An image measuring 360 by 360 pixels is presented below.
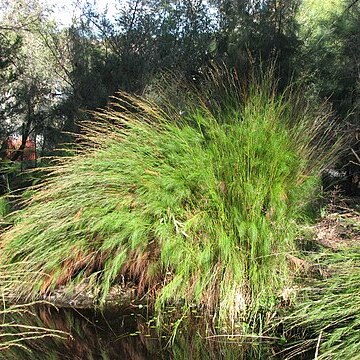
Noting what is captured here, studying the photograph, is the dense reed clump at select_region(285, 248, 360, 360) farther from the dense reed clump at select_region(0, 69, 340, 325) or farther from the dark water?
the dense reed clump at select_region(0, 69, 340, 325)

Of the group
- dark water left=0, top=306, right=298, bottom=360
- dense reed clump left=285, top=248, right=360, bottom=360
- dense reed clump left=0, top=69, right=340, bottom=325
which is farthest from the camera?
dense reed clump left=0, top=69, right=340, bottom=325

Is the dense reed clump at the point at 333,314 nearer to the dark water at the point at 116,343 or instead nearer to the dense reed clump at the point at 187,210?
the dark water at the point at 116,343

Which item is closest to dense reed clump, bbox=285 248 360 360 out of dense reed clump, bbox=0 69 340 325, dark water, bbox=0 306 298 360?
dark water, bbox=0 306 298 360

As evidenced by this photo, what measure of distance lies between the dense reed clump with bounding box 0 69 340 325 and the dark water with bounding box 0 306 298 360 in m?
0.22

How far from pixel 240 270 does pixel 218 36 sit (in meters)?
6.58

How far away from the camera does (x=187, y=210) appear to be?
3490mm

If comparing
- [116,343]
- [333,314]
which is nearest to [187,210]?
[116,343]

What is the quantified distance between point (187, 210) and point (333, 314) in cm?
131

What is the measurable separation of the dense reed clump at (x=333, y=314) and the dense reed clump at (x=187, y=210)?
14.3 inches

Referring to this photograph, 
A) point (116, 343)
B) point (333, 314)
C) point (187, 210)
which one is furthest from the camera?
point (187, 210)

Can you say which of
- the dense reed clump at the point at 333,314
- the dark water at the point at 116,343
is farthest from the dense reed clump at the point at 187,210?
the dense reed clump at the point at 333,314

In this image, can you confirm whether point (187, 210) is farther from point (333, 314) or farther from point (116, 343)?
point (333, 314)

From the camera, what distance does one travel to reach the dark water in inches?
107

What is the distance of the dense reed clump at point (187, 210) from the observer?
10.5ft
